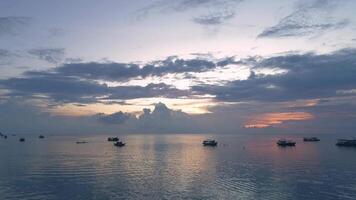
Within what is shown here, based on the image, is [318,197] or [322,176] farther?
[322,176]

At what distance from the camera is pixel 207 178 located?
8562 cm

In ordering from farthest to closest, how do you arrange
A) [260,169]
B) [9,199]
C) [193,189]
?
[260,169] < [193,189] < [9,199]

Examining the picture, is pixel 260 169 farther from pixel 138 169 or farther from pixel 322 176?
pixel 138 169

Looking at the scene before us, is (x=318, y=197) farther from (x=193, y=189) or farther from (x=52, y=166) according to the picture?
(x=52, y=166)

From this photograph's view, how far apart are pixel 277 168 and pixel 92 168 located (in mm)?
50785

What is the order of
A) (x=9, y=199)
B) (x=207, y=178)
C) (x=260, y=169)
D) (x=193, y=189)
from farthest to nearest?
(x=260, y=169) < (x=207, y=178) < (x=193, y=189) < (x=9, y=199)

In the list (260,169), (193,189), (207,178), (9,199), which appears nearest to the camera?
(9,199)

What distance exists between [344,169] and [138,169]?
55709mm

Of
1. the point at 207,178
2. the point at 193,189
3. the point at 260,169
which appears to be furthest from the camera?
the point at 260,169

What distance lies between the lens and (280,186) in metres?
73.9

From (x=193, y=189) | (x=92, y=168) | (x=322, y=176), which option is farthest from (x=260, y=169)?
(x=92, y=168)

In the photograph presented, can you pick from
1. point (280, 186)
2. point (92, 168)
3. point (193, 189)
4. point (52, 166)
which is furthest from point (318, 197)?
point (52, 166)

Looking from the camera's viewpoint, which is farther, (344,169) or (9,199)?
(344,169)

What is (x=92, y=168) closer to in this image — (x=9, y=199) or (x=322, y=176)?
(x=9, y=199)
